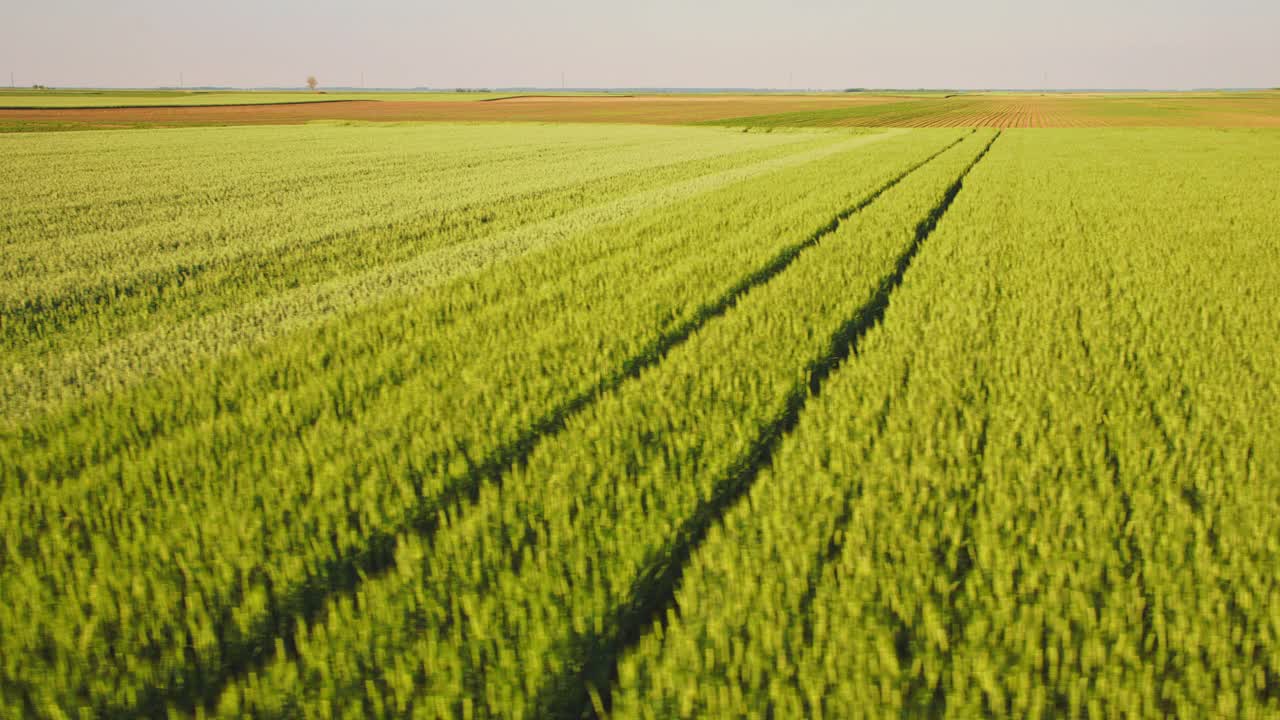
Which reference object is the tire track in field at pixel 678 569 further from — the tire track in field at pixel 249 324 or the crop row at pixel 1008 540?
the tire track in field at pixel 249 324

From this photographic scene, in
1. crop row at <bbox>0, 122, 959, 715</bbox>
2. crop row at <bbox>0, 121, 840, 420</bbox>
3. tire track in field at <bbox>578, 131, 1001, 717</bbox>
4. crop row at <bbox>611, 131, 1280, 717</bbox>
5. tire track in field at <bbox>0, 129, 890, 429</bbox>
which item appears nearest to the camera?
crop row at <bbox>611, 131, 1280, 717</bbox>

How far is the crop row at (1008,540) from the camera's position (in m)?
1.75

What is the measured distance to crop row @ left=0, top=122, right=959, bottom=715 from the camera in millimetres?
2084

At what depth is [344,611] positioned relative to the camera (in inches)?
82.3

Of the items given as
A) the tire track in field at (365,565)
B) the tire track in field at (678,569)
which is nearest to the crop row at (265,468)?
the tire track in field at (365,565)

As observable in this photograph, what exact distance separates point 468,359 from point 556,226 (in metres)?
6.24

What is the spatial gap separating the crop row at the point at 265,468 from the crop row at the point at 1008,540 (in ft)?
4.01

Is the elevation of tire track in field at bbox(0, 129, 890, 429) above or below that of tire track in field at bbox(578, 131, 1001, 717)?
above

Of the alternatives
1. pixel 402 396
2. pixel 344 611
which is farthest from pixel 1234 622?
pixel 402 396

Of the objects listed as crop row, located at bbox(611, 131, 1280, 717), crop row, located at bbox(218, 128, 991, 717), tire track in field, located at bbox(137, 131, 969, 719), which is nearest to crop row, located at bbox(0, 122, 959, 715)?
tire track in field, located at bbox(137, 131, 969, 719)

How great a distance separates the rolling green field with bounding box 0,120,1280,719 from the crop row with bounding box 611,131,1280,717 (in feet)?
0.05

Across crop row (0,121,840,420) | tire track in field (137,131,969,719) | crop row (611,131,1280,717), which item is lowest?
tire track in field (137,131,969,719)

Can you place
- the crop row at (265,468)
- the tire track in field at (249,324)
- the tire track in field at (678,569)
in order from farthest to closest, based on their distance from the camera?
the tire track in field at (249,324) < the crop row at (265,468) < the tire track in field at (678,569)

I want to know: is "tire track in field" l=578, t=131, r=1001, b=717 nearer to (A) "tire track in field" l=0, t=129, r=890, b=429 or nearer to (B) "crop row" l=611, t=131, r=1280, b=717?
(B) "crop row" l=611, t=131, r=1280, b=717
